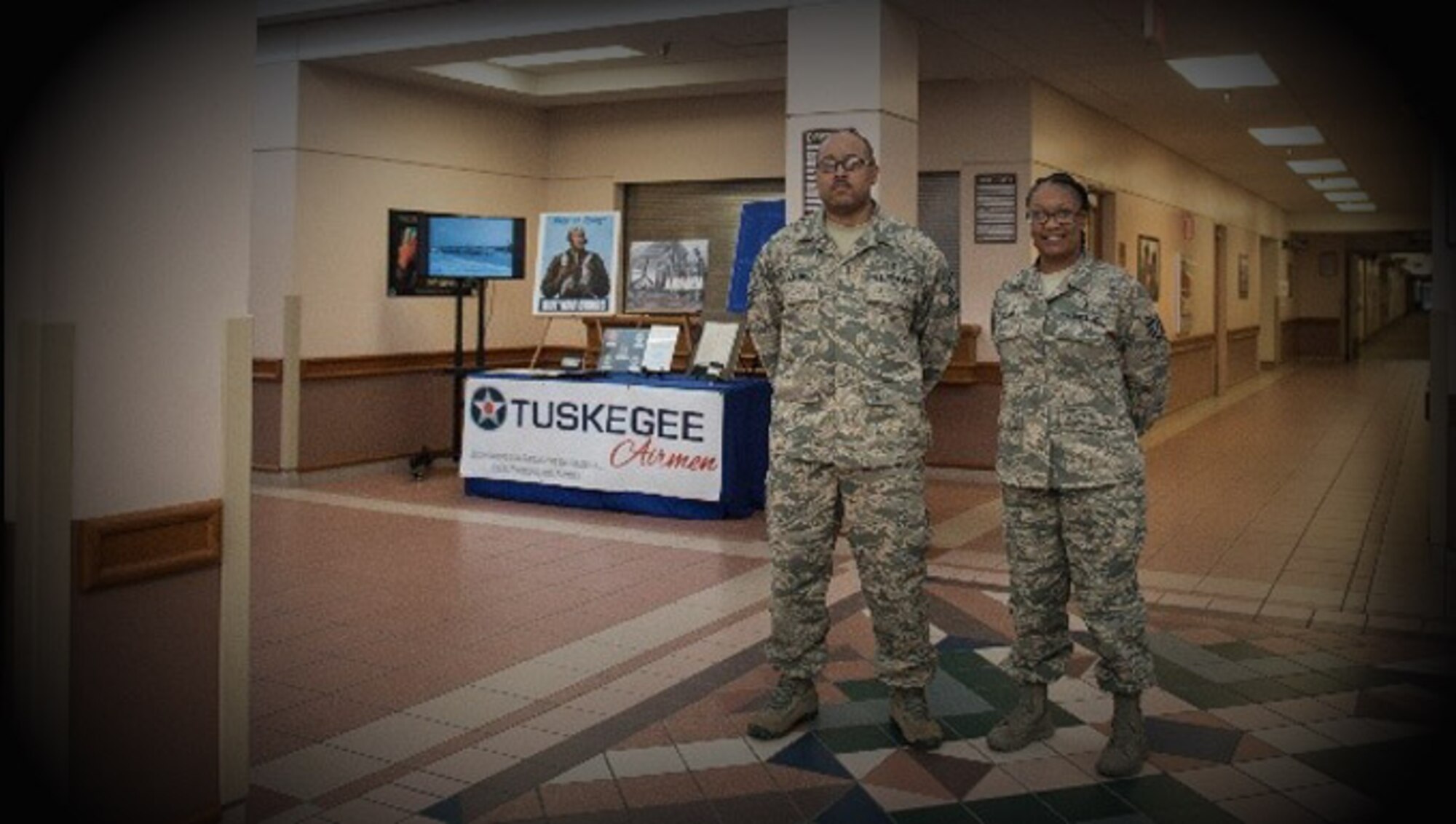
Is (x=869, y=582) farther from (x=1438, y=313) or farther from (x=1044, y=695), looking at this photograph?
(x=1438, y=313)

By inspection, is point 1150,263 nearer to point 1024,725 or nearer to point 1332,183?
point 1332,183

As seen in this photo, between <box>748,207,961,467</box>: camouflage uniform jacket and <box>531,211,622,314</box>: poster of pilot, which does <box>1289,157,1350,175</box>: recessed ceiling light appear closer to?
<box>531,211,622,314</box>: poster of pilot

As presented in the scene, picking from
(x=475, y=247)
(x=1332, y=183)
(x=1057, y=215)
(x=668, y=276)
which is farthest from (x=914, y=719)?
(x=1332, y=183)

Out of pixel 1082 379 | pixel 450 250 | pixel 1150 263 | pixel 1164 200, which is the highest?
pixel 1164 200

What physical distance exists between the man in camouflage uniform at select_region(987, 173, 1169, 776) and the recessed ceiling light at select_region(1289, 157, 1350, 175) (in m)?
12.6

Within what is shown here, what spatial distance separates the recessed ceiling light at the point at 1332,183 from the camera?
16.8 m

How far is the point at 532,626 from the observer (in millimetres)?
4980

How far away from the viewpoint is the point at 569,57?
31.4 ft

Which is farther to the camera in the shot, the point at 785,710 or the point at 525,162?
the point at 525,162

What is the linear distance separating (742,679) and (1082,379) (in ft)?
5.20

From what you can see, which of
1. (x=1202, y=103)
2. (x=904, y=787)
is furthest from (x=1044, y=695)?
(x=1202, y=103)

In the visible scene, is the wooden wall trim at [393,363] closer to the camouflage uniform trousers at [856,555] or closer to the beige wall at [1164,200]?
the beige wall at [1164,200]

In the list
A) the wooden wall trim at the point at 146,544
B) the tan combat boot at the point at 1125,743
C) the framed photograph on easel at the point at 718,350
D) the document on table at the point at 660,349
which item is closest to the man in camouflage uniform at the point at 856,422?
the tan combat boot at the point at 1125,743

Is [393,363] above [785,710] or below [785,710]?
above
